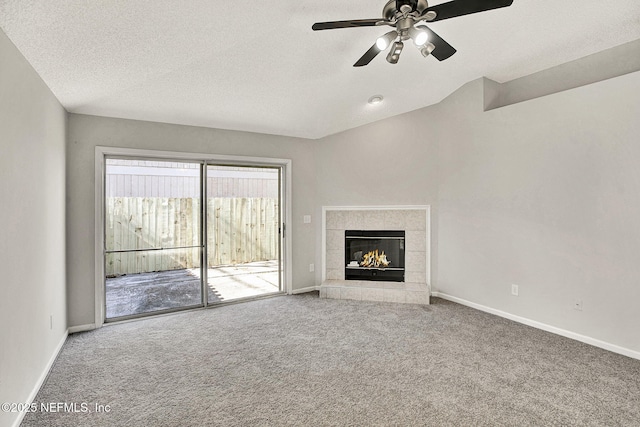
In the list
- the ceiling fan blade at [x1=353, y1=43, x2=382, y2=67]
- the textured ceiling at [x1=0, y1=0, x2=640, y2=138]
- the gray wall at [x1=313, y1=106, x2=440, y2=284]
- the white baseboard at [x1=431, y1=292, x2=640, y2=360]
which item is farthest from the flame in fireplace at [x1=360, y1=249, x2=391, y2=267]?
the ceiling fan blade at [x1=353, y1=43, x2=382, y2=67]

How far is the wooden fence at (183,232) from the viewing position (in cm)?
386

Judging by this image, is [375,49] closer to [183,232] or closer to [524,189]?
[524,189]

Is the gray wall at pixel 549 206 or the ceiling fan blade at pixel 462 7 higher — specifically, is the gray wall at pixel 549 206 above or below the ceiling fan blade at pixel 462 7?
below

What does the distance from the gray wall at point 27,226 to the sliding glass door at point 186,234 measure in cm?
76

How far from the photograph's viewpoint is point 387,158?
4.77 m

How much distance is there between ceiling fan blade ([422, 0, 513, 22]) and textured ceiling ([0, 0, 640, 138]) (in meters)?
0.69

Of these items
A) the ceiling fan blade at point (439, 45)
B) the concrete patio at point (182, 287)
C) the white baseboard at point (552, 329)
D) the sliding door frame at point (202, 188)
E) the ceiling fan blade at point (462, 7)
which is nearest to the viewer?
the ceiling fan blade at point (462, 7)

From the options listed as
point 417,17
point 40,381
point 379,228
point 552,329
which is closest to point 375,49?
point 417,17

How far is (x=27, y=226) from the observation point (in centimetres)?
228

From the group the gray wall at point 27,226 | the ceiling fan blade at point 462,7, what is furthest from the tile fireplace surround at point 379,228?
the gray wall at point 27,226

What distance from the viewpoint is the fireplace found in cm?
488

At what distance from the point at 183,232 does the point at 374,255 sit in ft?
8.82

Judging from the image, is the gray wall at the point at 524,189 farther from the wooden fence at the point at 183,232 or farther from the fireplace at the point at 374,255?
the wooden fence at the point at 183,232

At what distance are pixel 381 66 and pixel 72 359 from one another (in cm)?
393
